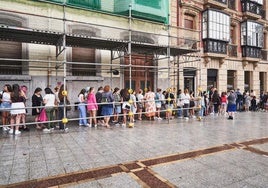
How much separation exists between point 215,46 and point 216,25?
1.46 meters

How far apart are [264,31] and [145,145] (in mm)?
18719

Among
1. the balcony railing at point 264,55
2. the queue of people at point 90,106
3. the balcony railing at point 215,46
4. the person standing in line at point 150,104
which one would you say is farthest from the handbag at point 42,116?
the balcony railing at point 264,55

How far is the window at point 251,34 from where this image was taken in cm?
1727

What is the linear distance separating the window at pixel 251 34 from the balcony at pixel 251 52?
11.9 inches

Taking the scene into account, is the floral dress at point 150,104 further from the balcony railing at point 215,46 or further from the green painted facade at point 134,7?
the balcony railing at point 215,46

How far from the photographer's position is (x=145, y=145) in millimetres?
5871

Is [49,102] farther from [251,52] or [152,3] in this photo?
[251,52]

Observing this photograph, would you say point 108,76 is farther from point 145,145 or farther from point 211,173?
point 211,173

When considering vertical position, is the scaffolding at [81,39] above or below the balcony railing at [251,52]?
below

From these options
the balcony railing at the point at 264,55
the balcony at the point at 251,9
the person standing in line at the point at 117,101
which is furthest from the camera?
the balcony railing at the point at 264,55

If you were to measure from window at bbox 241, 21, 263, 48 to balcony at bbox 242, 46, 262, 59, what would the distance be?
302 mm

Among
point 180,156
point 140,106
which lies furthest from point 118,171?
point 140,106

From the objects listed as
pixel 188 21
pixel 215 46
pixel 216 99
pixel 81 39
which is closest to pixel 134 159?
pixel 81 39

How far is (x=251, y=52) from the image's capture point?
17547 millimetres
